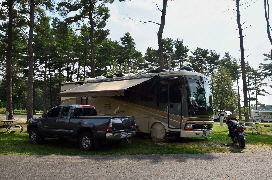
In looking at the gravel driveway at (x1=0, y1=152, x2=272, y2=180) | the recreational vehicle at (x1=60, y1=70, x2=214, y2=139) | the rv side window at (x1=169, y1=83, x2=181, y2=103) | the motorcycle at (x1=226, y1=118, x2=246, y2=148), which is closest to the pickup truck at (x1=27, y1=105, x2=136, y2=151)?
the gravel driveway at (x1=0, y1=152, x2=272, y2=180)

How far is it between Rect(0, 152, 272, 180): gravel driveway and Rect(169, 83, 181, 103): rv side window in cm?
324

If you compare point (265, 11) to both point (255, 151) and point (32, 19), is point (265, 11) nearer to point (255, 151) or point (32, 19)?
point (255, 151)

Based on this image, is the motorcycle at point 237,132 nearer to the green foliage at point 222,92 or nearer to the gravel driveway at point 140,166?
the gravel driveway at point 140,166

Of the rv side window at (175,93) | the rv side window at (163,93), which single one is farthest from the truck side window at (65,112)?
the rv side window at (175,93)

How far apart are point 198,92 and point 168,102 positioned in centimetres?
141

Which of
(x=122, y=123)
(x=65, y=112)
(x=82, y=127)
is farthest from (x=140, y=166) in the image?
(x=65, y=112)

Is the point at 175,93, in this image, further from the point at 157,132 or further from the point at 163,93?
the point at 157,132

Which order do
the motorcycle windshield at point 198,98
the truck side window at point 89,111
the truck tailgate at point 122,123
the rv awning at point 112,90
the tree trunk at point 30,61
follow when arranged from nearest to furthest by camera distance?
the truck tailgate at point 122,123 → the truck side window at point 89,111 → the motorcycle windshield at point 198,98 → the rv awning at point 112,90 → the tree trunk at point 30,61

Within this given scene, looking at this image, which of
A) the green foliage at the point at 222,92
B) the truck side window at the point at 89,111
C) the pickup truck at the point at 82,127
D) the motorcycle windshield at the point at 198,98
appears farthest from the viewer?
the green foliage at the point at 222,92

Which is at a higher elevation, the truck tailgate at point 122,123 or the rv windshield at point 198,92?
the rv windshield at point 198,92

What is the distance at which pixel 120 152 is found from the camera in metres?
9.32

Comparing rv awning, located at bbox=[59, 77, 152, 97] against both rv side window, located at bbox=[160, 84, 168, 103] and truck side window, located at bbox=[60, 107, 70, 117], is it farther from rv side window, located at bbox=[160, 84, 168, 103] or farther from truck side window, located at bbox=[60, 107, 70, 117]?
truck side window, located at bbox=[60, 107, 70, 117]

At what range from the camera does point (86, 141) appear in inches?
380

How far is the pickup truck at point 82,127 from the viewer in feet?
30.8
